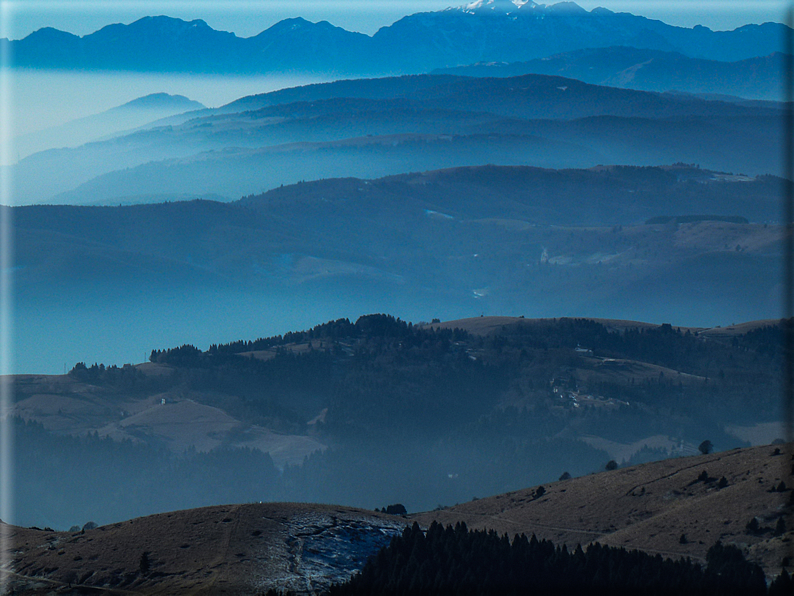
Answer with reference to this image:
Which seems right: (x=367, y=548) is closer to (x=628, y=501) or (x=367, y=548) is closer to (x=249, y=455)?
(x=628, y=501)

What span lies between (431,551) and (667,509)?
57.5ft

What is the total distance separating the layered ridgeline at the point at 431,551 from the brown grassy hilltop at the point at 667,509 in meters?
0.12

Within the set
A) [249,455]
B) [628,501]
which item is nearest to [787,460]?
[628,501]

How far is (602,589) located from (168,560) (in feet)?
64.8

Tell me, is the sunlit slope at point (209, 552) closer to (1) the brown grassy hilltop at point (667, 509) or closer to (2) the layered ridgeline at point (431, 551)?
(2) the layered ridgeline at point (431, 551)

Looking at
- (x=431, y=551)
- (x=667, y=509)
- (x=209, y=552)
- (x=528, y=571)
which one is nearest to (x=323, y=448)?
(x=667, y=509)

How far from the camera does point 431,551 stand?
1773 inches

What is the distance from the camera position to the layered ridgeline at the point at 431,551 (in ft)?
138

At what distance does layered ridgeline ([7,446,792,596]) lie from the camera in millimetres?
41938

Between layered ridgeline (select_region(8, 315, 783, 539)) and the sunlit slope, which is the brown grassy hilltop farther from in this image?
layered ridgeline (select_region(8, 315, 783, 539))

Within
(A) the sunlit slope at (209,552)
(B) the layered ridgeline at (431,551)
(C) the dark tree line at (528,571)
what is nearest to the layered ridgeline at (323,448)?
(B) the layered ridgeline at (431,551)

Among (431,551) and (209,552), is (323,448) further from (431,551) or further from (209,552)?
(431,551)

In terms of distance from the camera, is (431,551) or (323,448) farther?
(323,448)

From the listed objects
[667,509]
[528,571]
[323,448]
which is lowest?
[323,448]
